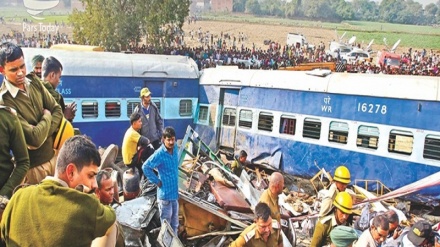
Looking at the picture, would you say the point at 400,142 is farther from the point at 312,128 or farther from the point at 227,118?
the point at 227,118

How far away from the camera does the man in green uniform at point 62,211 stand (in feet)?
7.44

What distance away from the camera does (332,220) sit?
4.82 metres

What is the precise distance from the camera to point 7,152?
9.92 feet

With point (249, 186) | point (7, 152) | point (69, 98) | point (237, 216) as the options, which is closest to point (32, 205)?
point (7, 152)

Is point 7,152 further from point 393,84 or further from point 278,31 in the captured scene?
point 278,31

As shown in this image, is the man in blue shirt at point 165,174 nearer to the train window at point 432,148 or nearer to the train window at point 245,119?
the train window at point 432,148

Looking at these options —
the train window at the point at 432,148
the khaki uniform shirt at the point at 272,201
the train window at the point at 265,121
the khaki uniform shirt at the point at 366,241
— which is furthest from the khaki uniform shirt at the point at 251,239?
the train window at the point at 265,121

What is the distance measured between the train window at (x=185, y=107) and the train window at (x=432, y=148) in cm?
718

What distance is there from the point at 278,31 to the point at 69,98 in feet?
185

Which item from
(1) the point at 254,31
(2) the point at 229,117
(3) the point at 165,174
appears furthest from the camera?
(1) the point at 254,31

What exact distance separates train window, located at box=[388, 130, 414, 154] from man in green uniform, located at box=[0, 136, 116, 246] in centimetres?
873

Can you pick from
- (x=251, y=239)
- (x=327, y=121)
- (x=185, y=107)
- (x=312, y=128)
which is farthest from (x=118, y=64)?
(x=251, y=239)

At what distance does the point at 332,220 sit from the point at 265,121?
7.66m

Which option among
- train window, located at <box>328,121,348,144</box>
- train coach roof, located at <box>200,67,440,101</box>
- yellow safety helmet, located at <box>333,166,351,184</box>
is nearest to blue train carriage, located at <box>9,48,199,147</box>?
train coach roof, located at <box>200,67,440,101</box>
